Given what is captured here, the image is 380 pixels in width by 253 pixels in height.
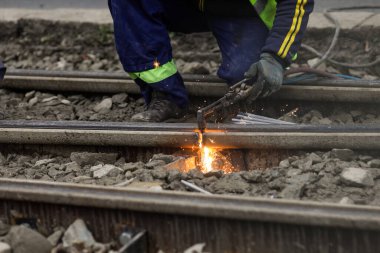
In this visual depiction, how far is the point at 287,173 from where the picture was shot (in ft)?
12.6

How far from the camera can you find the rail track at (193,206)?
308 centimetres

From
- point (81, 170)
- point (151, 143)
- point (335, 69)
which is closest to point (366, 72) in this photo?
point (335, 69)

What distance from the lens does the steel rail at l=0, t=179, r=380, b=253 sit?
3059 millimetres

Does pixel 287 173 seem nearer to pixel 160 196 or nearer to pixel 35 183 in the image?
pixel 160 196

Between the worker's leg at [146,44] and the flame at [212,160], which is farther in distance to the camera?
the worker's leg at [146,44]

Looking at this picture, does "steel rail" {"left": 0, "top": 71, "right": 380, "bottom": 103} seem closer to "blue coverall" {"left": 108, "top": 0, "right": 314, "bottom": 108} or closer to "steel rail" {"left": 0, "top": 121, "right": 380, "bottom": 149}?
"blue coverall" {"left": 108, "top": 0, "right": 314, "bottom": 108}

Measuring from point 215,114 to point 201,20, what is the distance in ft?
3.60

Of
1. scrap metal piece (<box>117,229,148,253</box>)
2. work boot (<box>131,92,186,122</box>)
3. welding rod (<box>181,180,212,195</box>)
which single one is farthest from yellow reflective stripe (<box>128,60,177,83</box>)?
scrap metal piece (<box>117,229,148,253</box>)

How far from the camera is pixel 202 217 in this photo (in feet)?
10.6

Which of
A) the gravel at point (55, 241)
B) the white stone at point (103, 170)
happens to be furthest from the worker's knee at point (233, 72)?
the gravel at point (55, 241)

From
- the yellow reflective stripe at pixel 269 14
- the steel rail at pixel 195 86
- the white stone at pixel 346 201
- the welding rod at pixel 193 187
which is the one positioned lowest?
the white stone at pixel 346 201

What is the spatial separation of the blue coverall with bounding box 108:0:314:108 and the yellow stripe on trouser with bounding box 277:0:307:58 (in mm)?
37

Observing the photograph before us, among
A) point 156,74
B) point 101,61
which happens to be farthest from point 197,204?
point 101,61

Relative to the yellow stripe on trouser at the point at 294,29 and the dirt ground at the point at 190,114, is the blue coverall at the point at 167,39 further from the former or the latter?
the dirt ground at the point at 190,114
